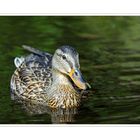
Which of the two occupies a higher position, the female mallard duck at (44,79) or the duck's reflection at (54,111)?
the female mallard duck at (44,79)

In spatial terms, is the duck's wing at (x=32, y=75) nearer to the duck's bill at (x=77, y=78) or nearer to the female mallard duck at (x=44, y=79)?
the female mallard duck at (x=44, y=79)

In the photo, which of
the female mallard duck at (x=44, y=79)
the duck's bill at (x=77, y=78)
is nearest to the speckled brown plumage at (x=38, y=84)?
the female mallard duck at (x=44, y=79)

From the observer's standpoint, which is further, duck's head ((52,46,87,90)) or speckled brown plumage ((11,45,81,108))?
speckled brown plumage ((11,45,81,108))

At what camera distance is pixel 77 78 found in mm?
8273

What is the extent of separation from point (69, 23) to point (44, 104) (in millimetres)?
786

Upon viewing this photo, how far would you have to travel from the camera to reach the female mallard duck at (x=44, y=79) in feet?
27.7

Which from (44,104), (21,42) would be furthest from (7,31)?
(44,104)

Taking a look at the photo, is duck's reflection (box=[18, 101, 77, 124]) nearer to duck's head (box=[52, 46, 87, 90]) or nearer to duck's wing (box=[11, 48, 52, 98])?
duck's wing (box=[11, 48, 52, 98])

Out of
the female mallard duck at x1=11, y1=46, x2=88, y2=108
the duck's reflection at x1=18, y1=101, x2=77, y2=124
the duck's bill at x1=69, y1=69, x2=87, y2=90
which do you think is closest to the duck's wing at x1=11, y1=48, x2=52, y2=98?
the female mallard duck at x1=11, y1=46, x2=88, y2=108

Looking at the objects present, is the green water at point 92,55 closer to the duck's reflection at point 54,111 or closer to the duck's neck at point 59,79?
the duck's reflection at point 54,111

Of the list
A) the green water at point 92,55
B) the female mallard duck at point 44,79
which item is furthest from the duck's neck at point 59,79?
the green water at point 92,55

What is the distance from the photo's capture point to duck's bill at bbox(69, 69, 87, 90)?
326 inches

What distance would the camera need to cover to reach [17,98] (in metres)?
8.44

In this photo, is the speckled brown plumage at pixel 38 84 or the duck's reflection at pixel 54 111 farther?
the speckled brown plumage at pixel 38 84
